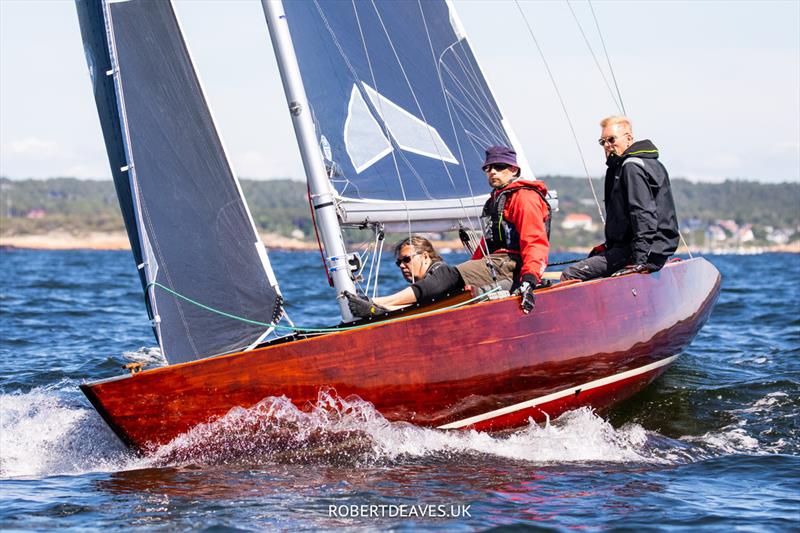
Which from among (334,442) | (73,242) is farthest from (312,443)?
(73,242)

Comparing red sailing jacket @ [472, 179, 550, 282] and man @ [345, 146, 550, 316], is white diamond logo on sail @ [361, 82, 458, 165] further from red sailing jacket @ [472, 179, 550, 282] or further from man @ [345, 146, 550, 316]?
red sailing jacket @ [472, 179, 550, 282]

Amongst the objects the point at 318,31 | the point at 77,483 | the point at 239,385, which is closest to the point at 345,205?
the point at 318,31

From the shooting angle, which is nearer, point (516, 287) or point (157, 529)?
point (157, 529)

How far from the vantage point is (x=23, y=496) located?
5.07 metres

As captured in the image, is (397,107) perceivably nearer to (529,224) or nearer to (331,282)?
(331,282)

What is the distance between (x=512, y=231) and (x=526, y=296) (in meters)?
0.53

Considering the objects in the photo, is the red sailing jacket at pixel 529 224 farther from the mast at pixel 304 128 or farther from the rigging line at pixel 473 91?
the rigging line at pixel 473 91

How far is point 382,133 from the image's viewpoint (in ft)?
24.0

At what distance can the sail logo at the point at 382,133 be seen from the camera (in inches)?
280

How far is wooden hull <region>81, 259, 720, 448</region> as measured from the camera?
5543 mm

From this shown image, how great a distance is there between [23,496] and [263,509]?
48.5 inches

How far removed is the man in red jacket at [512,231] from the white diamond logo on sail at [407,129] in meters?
1.15

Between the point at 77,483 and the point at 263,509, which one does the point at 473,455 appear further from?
the point at 77,483

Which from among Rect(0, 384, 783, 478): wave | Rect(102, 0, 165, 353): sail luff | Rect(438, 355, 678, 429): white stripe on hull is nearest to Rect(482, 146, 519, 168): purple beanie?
Rect(438, 355, 678, 429): white stripe on hull
